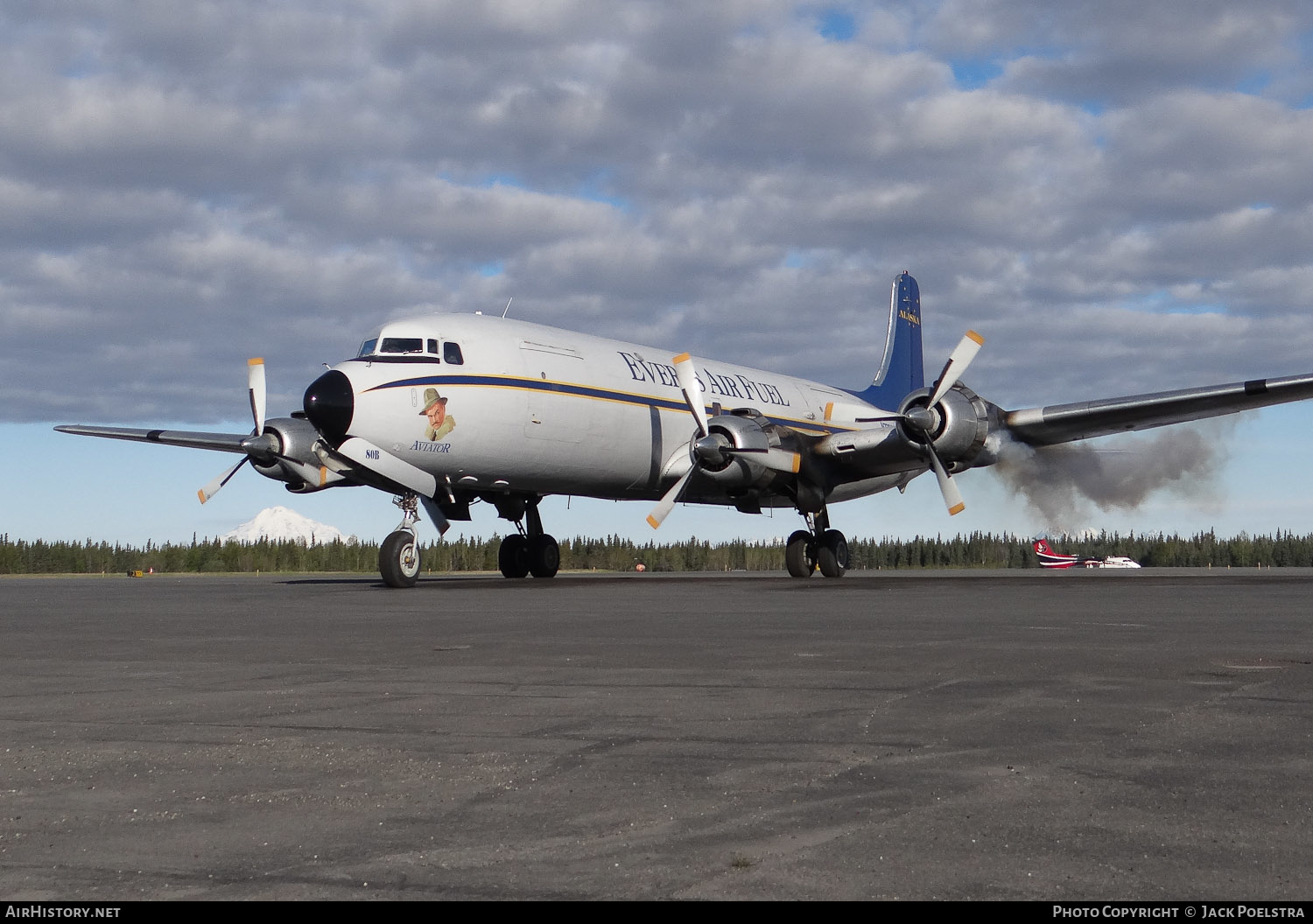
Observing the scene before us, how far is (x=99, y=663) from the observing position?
33.1 feet

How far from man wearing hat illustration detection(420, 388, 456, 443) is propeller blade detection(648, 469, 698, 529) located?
197 inches

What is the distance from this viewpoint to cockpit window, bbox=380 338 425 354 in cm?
2310

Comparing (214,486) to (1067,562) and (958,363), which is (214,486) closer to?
(958,363)

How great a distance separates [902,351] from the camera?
42438 millimetres

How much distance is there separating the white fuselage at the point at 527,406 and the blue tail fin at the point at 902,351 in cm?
1223

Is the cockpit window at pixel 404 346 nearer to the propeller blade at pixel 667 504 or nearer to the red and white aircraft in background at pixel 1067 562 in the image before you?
the propeller blade at pixel 667 504

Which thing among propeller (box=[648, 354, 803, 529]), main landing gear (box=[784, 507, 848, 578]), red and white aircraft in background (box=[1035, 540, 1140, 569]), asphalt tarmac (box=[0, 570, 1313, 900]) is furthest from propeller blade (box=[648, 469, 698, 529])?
Answer: red and white aircraft in background (box=[1035, 540, 1140, 569])

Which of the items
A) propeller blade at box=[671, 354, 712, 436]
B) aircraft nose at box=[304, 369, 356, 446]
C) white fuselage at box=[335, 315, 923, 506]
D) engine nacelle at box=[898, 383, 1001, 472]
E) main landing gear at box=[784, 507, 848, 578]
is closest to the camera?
aircraft nose at box=[304, 369, 356, 446]

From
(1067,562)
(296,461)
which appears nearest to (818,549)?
(296,461)

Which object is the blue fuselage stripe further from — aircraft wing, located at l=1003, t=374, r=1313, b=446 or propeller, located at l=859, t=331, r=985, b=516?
aircraft wing, located at l=1003, t=374, r=1313, b=446

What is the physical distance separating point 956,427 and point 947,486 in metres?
1.33
